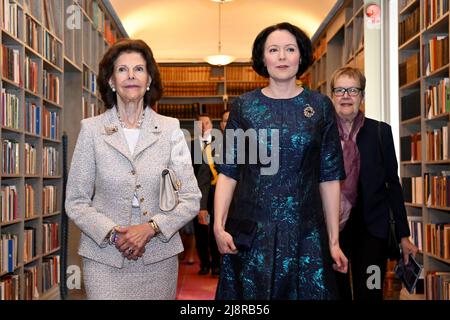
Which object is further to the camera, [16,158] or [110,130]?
[16,158]

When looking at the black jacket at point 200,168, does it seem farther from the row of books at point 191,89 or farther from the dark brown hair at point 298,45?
the dark brown hair at point 298,45

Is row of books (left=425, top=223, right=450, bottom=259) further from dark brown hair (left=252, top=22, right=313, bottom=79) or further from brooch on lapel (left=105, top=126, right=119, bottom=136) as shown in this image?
brooch on lapel (left=105, top=126, right=119, bottom=136)

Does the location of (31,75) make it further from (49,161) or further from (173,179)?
(173,179)

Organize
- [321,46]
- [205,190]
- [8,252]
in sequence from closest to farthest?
[321,46] → [205,190] → [8,252]

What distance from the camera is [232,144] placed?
205 centimetres

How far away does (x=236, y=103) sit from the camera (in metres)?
2.06

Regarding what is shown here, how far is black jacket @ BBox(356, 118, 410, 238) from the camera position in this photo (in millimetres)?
2555

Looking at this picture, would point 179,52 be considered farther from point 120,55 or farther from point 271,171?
point 271,171

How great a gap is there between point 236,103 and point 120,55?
1.36ft

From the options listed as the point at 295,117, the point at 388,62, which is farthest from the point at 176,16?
the point at 295,117

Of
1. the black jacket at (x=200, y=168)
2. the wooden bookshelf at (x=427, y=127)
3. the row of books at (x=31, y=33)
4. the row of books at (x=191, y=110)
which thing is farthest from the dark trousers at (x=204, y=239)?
the row of books at (x=31, y=33)

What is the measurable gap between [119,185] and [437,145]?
2.10 metres

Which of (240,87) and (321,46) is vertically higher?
(321,46)

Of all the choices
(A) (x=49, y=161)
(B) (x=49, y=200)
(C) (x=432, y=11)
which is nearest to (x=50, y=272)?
(B) (x=49, y=200)
